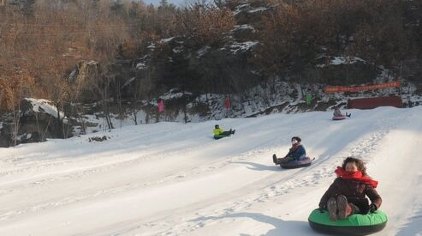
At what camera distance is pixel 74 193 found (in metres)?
11.0

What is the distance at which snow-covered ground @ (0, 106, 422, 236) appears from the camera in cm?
772

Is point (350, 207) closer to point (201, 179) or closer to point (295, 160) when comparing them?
point (201, 179)

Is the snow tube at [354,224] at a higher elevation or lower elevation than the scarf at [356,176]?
lower

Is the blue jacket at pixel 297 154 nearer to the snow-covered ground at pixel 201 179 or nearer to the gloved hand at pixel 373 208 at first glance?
the snow-covered ground at pixel 201 179

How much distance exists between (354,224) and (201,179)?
232 inches

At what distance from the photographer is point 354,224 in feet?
20.9

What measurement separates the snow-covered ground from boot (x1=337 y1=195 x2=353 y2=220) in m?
0.72

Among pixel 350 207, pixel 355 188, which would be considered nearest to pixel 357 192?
pixel 355 188

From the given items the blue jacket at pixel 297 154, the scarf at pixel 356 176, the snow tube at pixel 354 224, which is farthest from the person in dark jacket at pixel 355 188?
the blue jacket at pixel 297 154

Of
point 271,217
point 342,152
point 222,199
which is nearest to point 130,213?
point 222,199

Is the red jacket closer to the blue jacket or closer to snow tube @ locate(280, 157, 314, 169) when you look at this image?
snow tube @ locate(280, 157, 314, 169)

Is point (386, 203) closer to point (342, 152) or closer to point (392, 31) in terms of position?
point (342, 152)

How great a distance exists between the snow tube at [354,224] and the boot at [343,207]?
0.08m

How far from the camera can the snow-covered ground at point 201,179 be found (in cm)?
772
